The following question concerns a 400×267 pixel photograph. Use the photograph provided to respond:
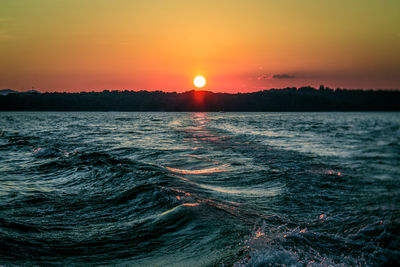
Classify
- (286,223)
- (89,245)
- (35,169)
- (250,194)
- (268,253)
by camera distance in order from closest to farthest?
(268,253) < (89,245) < (286,223) < (250,194) < (35,169)

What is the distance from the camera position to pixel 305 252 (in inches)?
191

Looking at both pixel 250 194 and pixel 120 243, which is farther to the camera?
pixel 250 194

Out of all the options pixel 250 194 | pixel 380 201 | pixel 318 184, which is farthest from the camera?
pixel 318 184

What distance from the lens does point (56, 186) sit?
975 centimetres

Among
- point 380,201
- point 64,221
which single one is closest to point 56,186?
point 64,221

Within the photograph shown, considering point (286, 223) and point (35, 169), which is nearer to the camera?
point (286, 223)

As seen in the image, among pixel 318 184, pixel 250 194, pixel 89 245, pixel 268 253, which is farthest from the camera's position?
pixel 318 184

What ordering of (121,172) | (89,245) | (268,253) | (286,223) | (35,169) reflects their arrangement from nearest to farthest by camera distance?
(268,253)
(89,245)
(286,223)
(121,172)
(35,169)

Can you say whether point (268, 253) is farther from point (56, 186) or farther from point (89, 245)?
point (56, 186)

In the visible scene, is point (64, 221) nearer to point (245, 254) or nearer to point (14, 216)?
point (14, 216)

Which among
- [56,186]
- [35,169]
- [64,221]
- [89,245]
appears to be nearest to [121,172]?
[56,186]

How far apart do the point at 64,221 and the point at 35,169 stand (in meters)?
7.70

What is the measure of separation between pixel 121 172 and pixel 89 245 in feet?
21.1

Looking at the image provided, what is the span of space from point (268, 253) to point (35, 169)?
38.3 feet
